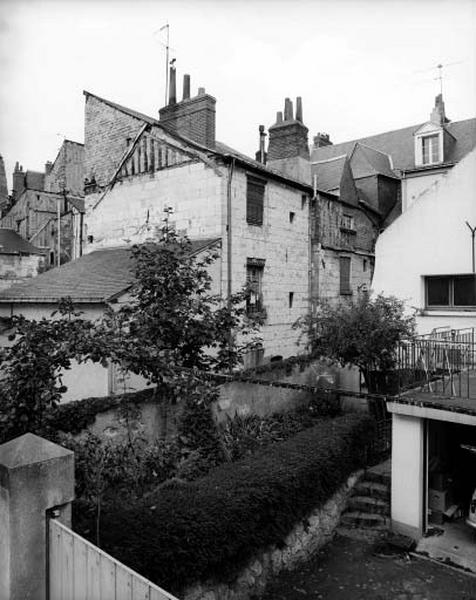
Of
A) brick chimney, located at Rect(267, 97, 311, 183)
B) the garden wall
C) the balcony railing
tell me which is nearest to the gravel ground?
the balcony railing

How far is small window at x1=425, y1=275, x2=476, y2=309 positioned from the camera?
1288cm

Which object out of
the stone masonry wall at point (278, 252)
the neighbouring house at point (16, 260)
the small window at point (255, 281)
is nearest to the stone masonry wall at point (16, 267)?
the neighbouring house at point (16, 260)

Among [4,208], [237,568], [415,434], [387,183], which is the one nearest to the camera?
[237,568]

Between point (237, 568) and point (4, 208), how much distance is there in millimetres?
38999

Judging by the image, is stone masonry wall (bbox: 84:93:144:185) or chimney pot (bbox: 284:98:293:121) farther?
chimney pot (bbox: 284:98:293:121)

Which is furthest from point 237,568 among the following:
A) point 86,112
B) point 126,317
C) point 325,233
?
point 86,112

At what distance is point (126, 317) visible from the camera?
24.9ft

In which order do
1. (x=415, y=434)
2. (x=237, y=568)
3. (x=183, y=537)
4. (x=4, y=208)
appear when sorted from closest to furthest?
(x=183, y=537) → (x=237, y=568) → (x=415, y=434) → (x=4, y=208)

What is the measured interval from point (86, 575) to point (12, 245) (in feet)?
86.5

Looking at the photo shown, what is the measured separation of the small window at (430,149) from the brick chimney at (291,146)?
14.2ft

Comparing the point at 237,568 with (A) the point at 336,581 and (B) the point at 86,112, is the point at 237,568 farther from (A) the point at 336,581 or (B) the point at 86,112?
(B) the point at 86,112

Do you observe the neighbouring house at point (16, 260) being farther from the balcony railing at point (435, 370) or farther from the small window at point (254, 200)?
the balcony railing at point (435, 370)

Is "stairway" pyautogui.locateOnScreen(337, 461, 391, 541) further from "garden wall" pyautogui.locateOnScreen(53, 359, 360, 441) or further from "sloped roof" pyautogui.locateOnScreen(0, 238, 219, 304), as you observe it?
"sloped roof" pyautogui.locateOnScreen(0, 238, 219, 304)

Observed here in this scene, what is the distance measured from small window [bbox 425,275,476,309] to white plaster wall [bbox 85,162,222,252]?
21.1 feet
